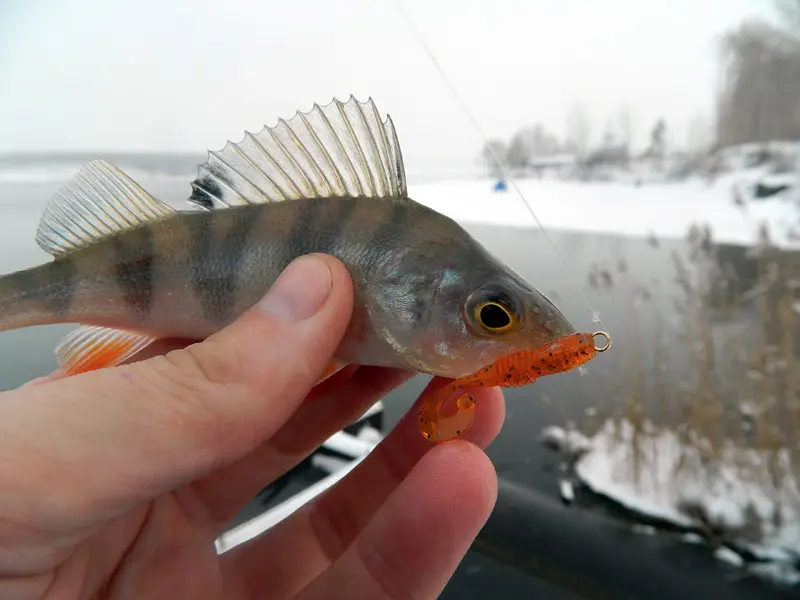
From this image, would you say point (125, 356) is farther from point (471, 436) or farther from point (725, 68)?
point (725, 68)

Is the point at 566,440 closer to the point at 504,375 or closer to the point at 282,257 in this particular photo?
the point at 504,375

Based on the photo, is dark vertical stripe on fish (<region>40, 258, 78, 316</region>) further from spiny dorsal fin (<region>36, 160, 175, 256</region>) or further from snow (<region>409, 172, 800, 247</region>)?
snow (<region>409, 172, 800, 247</region>)

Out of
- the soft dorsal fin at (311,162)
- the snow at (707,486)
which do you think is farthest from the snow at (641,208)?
the soft dorsal fin at (311,162)

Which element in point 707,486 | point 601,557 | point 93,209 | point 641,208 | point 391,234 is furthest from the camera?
point 641,208

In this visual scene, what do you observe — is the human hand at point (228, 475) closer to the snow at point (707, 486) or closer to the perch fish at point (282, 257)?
the perch fish at point (282, 257)

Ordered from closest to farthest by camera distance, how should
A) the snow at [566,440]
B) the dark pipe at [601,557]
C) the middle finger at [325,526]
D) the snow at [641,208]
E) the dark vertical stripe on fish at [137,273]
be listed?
the dark vertical stripe on fish at [137,273] → the middle finger at [325,526] → the dark pipe at [601,557] → the snow at [641,208] → the snow at [566,440]

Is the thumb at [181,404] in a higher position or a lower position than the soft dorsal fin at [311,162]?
lower

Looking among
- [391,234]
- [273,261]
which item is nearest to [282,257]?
[273,261]
